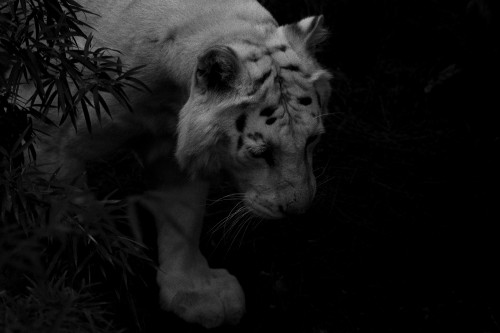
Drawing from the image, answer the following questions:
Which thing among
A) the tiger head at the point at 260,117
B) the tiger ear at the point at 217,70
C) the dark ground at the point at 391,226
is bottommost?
the dark ground at the point at 391,226

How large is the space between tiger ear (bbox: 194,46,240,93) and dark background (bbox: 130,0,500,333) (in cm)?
122

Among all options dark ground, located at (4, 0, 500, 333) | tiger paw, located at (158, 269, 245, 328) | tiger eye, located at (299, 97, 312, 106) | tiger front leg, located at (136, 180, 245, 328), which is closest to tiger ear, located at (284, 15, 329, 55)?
tiger eye, located at (299, 97, 312, 106)

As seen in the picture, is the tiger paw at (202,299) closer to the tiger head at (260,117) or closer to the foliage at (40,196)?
the tiger head at (260,117)

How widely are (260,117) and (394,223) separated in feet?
5.12

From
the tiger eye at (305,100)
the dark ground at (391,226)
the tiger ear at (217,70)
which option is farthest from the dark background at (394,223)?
the tiger ear at (217,70)

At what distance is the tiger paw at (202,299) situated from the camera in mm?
3771

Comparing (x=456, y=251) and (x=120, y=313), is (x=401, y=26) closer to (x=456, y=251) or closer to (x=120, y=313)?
(x=456, y=251)

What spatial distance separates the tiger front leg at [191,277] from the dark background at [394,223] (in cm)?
8

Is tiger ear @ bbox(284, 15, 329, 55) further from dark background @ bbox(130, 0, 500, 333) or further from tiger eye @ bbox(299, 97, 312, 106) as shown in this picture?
dark background @ bbox(130, 0, 500, 333)

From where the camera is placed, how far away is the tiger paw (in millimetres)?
3771

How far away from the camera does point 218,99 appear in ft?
9.53

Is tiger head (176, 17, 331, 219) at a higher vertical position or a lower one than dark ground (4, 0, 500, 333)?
higher

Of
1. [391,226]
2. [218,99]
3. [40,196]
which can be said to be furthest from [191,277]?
[40,196]

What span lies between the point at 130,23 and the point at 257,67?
58cm
